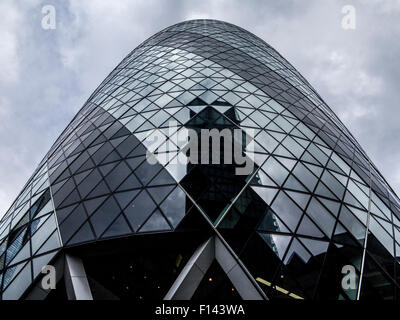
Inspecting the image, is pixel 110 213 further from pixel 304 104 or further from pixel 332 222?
pixel 304 104

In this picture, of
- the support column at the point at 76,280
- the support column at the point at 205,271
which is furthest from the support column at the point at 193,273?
the support column at the point at 76,280

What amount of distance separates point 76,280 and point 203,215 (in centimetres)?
491

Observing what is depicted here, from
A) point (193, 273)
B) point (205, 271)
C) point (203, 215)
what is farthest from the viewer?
point (203, 215)

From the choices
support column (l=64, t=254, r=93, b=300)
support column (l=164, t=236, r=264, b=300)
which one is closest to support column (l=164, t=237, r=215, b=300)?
support column (l=164, t=236, r=264, b=300)

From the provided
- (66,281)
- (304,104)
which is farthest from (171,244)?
(304,104)

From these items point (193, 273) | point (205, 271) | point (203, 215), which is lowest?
point (193, 273)

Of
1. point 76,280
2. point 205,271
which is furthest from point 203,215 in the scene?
point 76,280

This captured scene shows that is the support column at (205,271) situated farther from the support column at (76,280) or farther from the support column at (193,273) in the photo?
the support column at (76,280)

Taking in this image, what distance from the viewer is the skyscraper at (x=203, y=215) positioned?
9.24 meters

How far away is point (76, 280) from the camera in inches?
374

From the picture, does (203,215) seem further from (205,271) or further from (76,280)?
(76,280)

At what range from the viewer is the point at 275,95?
1839 cm

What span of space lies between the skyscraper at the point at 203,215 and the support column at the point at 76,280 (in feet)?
0.20
